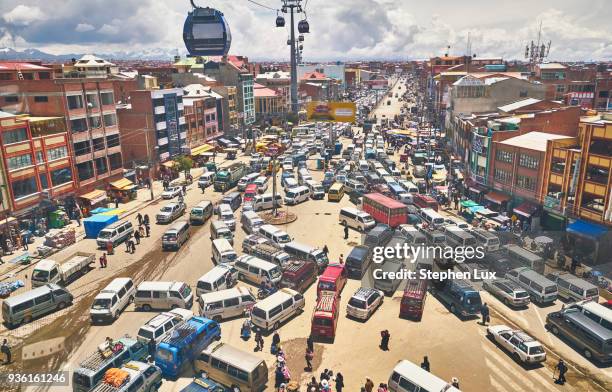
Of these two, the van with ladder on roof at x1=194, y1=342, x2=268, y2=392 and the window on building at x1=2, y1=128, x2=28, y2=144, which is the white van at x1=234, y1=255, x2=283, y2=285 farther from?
the window on building at x1=2, y1=128, x2=28, y2=144

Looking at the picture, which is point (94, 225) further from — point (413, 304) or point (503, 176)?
point (503, 176)

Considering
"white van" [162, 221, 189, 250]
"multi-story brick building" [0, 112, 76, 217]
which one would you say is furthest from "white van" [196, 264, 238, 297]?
"multi-story brick building" [0, 112, 76, 217]

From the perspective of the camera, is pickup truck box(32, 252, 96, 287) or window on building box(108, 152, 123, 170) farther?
window on building box(108, 152, 123, 170)

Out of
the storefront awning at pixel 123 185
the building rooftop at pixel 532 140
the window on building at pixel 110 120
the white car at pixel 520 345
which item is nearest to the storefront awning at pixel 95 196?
the storefront awning at pixel 123 185

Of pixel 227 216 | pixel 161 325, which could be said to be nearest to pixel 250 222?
pixel 227 216

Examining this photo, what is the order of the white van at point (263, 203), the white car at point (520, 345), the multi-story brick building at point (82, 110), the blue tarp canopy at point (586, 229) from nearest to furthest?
the white car at point (520, 345), the blue tarp canopy at point (586, 229), the multi-story brick building at point (82, 110), the white van at point (263, 203)

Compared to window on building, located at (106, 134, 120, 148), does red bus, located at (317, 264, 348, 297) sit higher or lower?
lower

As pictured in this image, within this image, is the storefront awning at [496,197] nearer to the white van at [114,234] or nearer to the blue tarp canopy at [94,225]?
the white van at [114,234]
